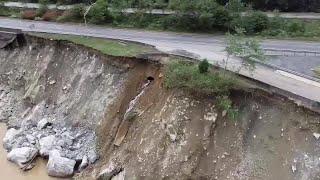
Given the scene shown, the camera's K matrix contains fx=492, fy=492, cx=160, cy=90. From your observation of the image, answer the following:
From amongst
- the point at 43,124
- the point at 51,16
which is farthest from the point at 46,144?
the point at 51,16

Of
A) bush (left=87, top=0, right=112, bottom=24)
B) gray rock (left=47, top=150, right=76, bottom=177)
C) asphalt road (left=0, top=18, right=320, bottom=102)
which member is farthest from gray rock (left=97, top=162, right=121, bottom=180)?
bush (left=87, top=0, right=112, bottom=24)

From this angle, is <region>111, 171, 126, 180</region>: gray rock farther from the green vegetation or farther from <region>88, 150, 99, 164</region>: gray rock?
the green vegetation

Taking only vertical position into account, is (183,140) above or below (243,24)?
below

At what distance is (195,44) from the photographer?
4350 centimetres

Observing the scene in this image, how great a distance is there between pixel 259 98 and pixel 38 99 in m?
20.6

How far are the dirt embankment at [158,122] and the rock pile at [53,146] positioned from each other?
1.53ft

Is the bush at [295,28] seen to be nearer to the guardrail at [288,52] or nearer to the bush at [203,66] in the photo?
the guardrail at [288,52]

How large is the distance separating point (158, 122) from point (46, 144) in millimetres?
9283

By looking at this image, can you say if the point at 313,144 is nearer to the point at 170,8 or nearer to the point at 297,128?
Result: the point at 297,128

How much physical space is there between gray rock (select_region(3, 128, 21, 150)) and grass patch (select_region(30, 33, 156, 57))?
30.9 feet

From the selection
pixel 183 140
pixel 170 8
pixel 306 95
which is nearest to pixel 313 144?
pixel 306 95

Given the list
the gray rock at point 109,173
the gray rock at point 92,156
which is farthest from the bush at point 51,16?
the gray rock at point 109,173

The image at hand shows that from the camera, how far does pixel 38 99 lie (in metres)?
43.2

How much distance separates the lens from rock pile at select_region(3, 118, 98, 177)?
116 ft
